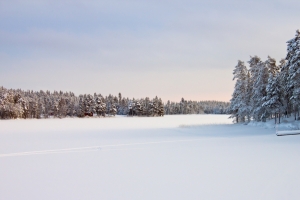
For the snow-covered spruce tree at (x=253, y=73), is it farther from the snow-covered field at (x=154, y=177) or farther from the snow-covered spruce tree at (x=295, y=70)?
the snow-covered field at (x=154, y=177)

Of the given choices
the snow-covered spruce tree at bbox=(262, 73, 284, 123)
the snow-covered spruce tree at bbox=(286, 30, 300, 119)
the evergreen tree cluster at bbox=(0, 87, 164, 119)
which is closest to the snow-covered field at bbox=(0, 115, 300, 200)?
the snow-covered spruce tree at bbox=(286, 30, 300, 119)

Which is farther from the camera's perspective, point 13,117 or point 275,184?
point 13,117

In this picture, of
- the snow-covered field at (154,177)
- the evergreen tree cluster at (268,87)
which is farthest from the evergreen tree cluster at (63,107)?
the snow-covered field at (154,177)

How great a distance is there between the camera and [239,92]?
42.2 metres

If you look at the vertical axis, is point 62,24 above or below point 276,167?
above

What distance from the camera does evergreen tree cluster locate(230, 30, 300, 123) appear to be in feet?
90.5

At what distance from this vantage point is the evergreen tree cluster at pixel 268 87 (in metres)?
27.6

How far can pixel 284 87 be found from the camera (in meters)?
32.7

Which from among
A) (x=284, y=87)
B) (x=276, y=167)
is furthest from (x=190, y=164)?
(x=284, y=87)

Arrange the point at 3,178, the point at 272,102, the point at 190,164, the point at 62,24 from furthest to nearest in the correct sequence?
the point at 272,102 < the point at 62,24 < the point at 190,164 < the point at 3,178

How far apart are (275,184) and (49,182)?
6.66 m

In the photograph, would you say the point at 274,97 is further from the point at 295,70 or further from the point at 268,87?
the point at 295,70

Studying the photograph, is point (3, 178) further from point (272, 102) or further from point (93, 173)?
point (272, 102)

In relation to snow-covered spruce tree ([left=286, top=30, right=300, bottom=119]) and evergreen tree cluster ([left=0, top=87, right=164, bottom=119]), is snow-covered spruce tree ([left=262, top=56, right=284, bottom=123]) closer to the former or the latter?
snow-covered spruce tree ([left=286, top=30, right=300, bottom=119])
